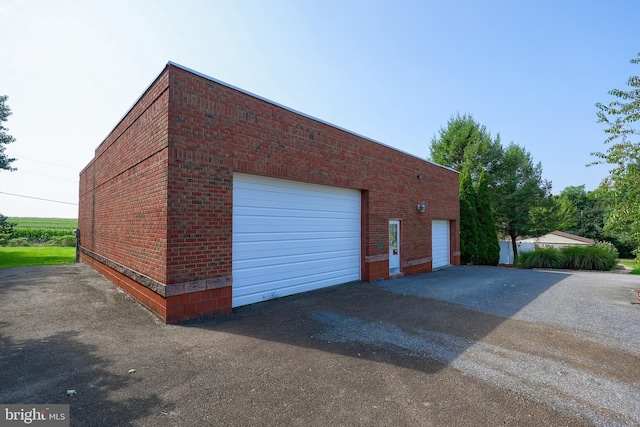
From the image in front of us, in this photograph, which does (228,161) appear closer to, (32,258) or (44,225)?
(32,258)

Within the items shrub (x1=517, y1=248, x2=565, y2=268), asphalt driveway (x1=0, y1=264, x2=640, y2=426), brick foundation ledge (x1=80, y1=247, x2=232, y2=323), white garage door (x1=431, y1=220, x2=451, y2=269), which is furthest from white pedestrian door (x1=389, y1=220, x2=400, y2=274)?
shrub (x1=517, y1=248, x2=565, y2=268)

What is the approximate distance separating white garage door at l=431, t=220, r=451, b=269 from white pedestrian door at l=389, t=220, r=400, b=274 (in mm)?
2993

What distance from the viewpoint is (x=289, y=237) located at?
7281 millimetres

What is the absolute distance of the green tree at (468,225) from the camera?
16.3 meters

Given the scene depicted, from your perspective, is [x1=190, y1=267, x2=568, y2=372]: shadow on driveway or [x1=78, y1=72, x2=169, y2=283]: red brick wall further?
[x1=78, y1=72, x2=169, y2=283]: red brick wall

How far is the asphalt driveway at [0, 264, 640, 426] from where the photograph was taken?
2.73 meters

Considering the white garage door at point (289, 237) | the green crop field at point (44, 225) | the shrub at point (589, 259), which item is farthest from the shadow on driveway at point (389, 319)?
the green crop field at point (44, 225)

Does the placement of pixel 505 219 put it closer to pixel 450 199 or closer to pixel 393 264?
pixel 450 199

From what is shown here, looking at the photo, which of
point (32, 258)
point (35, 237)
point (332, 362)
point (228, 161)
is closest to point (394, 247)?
point (228, 161)

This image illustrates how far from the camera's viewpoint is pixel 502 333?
189 inches

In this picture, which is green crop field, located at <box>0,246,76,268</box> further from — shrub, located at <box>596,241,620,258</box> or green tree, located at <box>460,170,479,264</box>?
shrub, located at <box>596,241,620,258</box>

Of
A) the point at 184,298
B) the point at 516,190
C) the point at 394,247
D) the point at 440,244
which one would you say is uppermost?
the point at 516,190

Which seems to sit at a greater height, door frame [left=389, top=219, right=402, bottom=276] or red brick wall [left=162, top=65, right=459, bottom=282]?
red brick wall [left=162, top=65, right=459, bottom=282]

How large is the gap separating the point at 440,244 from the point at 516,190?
14.5 m
